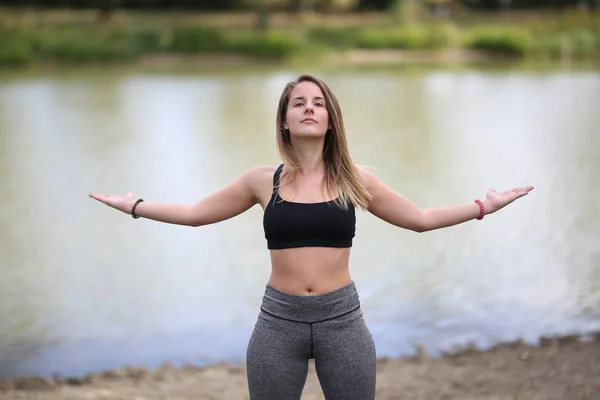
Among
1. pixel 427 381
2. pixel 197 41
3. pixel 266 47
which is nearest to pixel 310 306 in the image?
pixel 427 381

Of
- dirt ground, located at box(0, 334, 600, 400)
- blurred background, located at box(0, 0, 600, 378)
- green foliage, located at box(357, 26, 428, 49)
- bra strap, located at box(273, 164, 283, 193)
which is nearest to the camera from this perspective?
bra strap, located at box(273, 164, 283, 193)

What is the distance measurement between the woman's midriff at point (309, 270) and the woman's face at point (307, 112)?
367mm

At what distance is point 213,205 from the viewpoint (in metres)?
2.94

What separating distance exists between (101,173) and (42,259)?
15.7 feet

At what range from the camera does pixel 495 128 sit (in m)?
17.4

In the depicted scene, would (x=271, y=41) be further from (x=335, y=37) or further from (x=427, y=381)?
(x=427, y=381)

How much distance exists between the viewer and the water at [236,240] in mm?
6125

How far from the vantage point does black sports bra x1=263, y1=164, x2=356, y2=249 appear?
2.70 m

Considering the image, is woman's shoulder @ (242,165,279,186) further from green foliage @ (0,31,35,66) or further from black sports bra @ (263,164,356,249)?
green foliage @ (0,31,35,66)

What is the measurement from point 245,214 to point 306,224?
24.5ft

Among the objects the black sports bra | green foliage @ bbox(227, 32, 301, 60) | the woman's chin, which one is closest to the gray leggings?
the black sports bra

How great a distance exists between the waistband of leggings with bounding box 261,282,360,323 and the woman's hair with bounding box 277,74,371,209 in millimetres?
286

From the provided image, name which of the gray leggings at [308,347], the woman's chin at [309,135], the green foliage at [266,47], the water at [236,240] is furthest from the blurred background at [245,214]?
the woman's chin at [309,135]

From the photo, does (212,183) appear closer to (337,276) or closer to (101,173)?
(101,173)
